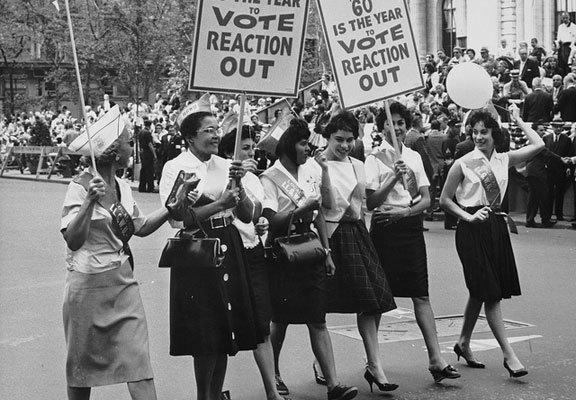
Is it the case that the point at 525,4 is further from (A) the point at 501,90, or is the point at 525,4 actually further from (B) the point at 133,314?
(B) the point at 133,314

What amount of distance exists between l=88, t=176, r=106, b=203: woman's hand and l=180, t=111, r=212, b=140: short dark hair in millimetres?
1155

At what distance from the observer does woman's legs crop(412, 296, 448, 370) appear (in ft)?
24.8

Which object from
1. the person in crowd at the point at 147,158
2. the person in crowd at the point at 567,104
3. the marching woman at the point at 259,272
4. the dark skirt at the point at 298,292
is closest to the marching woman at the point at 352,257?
the dark skirt at the point at 298,292

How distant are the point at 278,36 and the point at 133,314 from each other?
2190mm

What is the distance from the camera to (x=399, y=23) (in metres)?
8.04

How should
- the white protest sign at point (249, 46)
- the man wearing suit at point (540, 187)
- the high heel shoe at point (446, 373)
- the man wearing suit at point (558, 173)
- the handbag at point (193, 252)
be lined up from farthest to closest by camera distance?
the man wearing suit at point (558, 173)
the man wearing suit at point (540, 187)
the high heel shoe at point (446, 373)
the white protest sign at point (249, 46)
the handbag at point (193, 252)

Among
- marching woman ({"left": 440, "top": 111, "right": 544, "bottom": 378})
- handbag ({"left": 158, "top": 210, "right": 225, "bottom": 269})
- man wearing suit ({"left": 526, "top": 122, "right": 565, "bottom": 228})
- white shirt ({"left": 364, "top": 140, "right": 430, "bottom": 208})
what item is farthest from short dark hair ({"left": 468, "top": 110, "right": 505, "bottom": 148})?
man wearing suit ({"left": 526, "top": 122, "right": 565, "bottom": 228})

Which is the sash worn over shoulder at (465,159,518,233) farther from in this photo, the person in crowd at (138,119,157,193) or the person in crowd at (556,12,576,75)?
the person in crowd at (138,119,157,193)

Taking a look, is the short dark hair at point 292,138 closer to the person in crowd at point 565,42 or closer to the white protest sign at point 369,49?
the white protest sign at point 369,49

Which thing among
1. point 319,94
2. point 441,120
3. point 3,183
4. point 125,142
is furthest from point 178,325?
point 3,183

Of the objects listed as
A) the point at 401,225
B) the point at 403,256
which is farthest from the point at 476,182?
the point at 403,256

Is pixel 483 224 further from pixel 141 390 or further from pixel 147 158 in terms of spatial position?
pixel 147 158

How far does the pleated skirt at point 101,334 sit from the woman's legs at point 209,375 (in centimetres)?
79

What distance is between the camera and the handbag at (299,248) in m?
7.00
